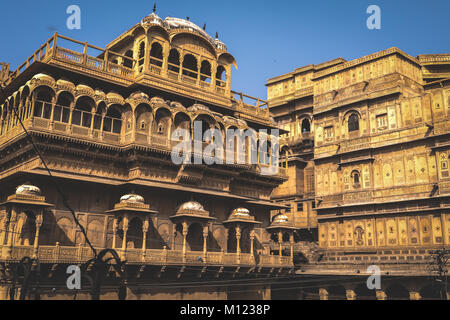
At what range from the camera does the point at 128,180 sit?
25.6m

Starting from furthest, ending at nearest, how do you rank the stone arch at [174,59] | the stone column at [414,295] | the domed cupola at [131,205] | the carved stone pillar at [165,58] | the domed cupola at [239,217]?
the stone column at [414,295]
the stone arch at [174,59]
the domed cupola at [239,217]
the carved stone pillar at [165,58]
the domed cupola at [131,205]

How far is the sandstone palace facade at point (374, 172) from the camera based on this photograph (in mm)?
34562

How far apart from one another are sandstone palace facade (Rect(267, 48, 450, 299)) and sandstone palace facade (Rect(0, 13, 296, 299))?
826 cm

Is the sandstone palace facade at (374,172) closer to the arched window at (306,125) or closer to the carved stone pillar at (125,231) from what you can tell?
the arched window at (306,125)

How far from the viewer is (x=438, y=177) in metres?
34.7

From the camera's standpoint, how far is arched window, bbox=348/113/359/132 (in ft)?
137

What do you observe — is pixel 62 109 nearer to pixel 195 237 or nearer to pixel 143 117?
pixel 143 117

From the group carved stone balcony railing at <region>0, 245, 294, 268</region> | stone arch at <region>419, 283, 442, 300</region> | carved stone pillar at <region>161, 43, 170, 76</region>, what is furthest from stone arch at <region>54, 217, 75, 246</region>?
stone arch at <region>419, 283, 442, 300</region>

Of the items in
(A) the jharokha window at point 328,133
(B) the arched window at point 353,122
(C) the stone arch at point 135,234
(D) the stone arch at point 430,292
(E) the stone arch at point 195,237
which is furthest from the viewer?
(A) the jharokha window at point 328,133

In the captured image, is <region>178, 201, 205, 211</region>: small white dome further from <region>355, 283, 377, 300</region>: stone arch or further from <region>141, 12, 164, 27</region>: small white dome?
<region>355, 283, 377, 300</region>: stone arch

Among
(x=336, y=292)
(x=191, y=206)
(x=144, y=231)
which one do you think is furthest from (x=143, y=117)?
(x=336, y=292)

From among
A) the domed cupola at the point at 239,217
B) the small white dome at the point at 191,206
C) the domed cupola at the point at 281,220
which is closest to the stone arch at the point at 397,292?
the domed cupola at the point at 281,220

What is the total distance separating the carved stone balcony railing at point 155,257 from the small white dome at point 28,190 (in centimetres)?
251
